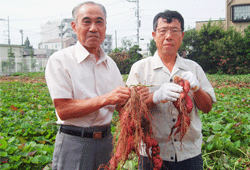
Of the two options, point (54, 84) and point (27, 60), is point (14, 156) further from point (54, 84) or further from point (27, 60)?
point (27, 60)

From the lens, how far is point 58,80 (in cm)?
144

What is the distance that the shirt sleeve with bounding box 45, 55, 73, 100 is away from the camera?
4.64 ft

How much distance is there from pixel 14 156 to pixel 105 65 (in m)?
1.54

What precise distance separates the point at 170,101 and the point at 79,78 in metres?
0.69

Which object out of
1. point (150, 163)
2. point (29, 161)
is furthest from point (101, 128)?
point (29, 161)

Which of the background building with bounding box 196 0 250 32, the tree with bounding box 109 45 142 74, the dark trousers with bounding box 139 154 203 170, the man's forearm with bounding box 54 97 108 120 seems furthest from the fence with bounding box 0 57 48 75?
the dark trousers with bounding box 139 154 203 170

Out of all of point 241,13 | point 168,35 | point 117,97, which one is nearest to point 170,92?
point 117,97

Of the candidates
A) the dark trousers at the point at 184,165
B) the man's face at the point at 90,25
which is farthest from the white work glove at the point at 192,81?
the man's face at the point at 90,25

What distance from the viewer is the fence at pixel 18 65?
2106cm

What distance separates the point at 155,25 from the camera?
1.72 metres

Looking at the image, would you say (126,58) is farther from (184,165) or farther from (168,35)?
(184,165)

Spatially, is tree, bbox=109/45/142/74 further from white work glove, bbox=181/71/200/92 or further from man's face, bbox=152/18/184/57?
white work glove, bbox=181/71/200/92

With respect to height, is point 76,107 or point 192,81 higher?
point 192,81

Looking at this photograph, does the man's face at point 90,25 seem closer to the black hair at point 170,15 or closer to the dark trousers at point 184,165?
the black hair at point 170,15
